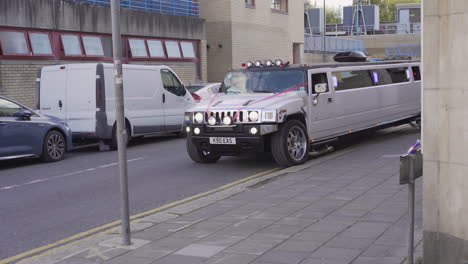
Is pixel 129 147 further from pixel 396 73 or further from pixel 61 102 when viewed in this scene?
pixel 396 73

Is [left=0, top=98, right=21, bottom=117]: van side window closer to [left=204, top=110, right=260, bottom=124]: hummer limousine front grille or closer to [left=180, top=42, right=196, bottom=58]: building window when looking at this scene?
[left=204, top=110, right=260, bottom=124]: hummer limousine front grille

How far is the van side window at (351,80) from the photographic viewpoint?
515 inches

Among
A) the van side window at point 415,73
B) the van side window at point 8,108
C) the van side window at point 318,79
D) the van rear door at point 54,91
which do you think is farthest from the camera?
the van side window at point 415,73

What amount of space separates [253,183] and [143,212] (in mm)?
2296

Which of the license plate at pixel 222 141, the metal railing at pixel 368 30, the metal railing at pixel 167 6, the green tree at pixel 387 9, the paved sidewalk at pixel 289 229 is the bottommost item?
the paved sidewalk at pixel 289 229

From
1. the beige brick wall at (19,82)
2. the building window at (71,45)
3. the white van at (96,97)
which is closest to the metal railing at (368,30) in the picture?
the building window at (71,45)

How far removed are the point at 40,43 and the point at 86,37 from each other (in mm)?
2095

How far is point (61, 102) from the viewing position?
50.4ft

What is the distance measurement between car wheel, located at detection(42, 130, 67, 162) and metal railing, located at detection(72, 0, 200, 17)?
9.79 metres

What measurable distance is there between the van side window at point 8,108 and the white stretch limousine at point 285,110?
12.0 feet

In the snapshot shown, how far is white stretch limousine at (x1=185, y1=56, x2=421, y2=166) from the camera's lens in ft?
36.5

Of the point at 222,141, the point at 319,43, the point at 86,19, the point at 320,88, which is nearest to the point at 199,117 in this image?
the point at 222,141

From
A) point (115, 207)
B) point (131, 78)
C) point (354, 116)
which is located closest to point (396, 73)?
point (354, 116)

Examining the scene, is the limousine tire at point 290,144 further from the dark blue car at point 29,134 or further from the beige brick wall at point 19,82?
the beige brick wall at point 19,82
